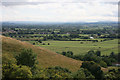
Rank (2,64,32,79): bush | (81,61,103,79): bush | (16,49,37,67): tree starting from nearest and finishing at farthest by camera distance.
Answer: (2,64,32,79): bush
(81,61,103,79): bush
(16,49,37,67): tree

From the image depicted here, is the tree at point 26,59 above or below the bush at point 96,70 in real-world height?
above

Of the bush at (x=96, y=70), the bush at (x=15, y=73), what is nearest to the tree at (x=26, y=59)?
the bush at (x=15, y=73)

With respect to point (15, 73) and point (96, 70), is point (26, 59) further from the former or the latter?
point (96, 70)

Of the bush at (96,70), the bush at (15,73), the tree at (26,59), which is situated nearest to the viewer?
the bush at (15,73)

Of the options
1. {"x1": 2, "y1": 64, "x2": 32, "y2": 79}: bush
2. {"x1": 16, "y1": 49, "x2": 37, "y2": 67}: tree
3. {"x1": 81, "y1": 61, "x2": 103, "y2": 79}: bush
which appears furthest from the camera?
{"x1": 16, "y1": 49, "x2": 37, "y2": 67}: tree

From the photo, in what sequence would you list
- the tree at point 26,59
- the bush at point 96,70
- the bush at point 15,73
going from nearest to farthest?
the bush at point 15,73 → the bush at point 96,70 → the tree at point 26,59

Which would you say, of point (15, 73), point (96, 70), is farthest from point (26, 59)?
point (96, 70)

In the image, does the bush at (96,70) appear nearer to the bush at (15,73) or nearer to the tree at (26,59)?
the tree at (26,59)

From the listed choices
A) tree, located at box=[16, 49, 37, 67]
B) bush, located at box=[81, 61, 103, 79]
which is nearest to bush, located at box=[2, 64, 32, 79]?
tree, located at box=[16, 49, 37, 67]

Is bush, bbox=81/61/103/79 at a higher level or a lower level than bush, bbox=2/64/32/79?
lower

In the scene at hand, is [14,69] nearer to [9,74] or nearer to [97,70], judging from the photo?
[9,74]

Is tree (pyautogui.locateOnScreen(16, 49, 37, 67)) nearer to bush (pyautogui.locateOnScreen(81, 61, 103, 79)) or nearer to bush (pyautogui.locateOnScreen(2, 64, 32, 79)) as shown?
bush (pyautogui.locateOnScreen(2, 64, 32, 79))

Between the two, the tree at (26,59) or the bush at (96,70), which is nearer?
the bush at (96,70)
